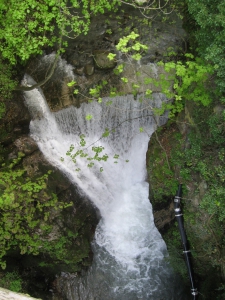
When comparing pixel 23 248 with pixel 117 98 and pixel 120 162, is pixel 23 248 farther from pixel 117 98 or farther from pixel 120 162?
pixel 117 98

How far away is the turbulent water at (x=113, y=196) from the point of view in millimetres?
9672

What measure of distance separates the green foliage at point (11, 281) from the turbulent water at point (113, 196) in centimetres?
183

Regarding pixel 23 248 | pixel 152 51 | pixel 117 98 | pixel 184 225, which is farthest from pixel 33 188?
pixel 152 51

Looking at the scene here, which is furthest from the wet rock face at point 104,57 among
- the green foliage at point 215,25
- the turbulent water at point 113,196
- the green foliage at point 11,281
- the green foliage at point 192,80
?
the green foliage at point 11,281

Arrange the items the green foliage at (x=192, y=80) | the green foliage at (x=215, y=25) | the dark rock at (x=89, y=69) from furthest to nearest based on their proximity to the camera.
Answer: the dark rock at (x=89, y=69)
the green foliage at (x=192, y=80)
the green foliage at (x=215, y=25)

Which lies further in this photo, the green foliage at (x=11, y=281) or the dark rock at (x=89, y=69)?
the green foliage at (x=11, y=281)

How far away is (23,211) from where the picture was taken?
8.76 metres

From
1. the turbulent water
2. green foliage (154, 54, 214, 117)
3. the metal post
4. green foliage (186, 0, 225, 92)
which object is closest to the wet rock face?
the turbulent water

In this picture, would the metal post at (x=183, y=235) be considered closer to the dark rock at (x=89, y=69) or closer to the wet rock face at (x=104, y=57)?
the wet rock face at (x=104, y=57)

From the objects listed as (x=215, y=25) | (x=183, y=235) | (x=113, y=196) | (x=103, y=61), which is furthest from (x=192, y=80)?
(x=113, y=196)

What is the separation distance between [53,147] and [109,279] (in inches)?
195

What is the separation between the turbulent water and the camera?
9672mm

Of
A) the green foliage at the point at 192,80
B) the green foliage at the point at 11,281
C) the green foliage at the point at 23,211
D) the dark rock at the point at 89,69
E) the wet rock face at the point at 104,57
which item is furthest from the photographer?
the green foliage at the point at 11,281

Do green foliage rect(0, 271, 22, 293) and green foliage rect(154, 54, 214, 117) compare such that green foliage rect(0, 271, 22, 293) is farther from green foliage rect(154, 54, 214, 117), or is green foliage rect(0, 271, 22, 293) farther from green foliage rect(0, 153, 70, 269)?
green foliage rect(154, 54, 214, 117)
